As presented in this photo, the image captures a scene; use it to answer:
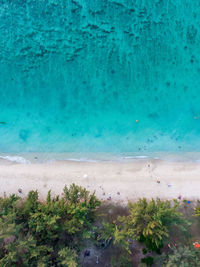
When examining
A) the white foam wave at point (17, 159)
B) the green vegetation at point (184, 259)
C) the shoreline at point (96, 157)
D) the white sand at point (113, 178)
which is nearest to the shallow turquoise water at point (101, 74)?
the shoreline at point (96, 157)

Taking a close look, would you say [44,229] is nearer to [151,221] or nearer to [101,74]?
[151,221]

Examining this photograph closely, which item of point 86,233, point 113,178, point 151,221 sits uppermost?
point 113,178

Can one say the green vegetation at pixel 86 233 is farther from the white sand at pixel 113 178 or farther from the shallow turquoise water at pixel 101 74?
the shallow turquoise water at pixel 101 74

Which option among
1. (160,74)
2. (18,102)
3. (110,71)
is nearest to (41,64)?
(18,102)

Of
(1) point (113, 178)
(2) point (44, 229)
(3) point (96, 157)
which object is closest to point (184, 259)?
(1) point (113, 178)

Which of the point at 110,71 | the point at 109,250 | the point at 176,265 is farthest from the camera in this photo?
the point at 110,71

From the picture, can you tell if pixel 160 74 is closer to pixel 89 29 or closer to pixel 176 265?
pixel 89 29
